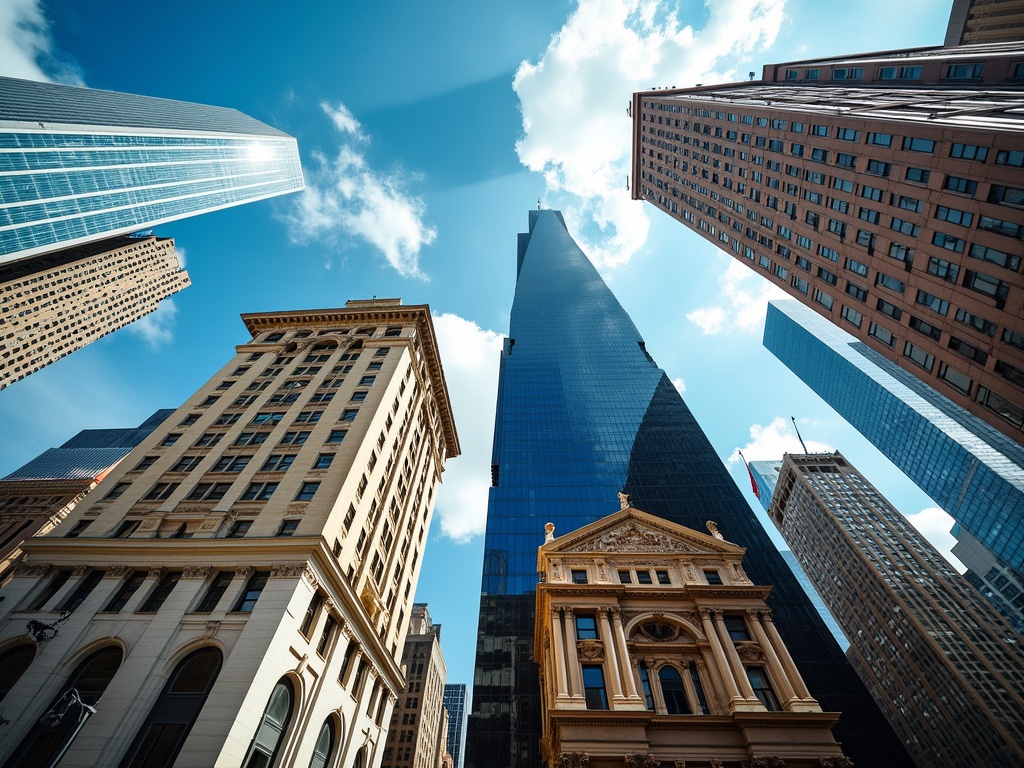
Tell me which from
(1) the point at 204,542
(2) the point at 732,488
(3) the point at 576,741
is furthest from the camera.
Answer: (2) the point at 732,488

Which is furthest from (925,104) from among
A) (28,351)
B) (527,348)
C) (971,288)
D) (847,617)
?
(28,351)

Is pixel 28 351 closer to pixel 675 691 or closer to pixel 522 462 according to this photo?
pixel 522 462

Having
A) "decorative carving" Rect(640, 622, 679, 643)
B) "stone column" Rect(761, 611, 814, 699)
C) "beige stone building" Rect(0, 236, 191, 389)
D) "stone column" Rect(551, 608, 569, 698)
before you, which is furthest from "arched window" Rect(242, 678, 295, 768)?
"beige stone building" Rect(0, 236, 191, 389)

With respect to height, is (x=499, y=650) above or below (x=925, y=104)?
below

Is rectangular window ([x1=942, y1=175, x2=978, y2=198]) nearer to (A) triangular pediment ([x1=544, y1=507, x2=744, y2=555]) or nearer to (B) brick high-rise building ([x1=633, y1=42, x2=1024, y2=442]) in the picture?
(B) brick high-rise building ([x1=633, y1=42, x2=1024, y2=442])

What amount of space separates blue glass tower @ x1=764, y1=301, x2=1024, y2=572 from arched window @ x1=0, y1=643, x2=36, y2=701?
154060 millimetres

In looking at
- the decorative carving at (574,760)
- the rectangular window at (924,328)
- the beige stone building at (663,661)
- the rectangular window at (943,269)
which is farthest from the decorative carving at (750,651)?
the rectangular window at (943,269)

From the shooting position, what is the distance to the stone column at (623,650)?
1219 inches

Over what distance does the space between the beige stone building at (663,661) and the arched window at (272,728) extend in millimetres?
15102

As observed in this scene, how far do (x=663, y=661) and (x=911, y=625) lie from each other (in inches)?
4265

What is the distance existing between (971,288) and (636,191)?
7935cm

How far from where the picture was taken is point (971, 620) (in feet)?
348

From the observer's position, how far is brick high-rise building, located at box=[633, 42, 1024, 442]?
31891mm

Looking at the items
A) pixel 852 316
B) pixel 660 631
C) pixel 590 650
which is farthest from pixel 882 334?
pixel 590 650
